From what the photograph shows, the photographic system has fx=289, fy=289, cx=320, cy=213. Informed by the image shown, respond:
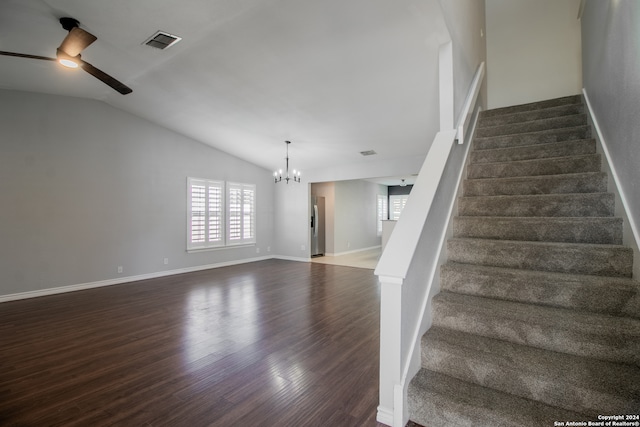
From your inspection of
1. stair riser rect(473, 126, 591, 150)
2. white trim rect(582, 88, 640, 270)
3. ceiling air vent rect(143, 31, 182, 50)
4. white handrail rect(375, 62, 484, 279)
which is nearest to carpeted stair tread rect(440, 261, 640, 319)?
white trim rect(582, 88, 640, 270)

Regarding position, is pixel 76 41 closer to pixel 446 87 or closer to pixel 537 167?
pixel 446 87

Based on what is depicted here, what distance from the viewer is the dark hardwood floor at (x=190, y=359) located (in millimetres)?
1874

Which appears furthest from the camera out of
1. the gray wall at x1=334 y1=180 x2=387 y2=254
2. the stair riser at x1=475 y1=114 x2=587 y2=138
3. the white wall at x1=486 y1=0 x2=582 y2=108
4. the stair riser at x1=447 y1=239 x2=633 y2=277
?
the gray wall at x1=334 y1=180 x2=387 y2=254

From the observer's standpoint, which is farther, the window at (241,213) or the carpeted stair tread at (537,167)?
the window at (241,213)

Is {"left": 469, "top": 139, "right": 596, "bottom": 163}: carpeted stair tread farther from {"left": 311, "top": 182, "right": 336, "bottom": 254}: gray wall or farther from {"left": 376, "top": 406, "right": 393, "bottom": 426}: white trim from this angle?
{"left": 311, "top": 182, "right": 336, "bottom": 254}: gray wall

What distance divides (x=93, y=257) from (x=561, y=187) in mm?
6761

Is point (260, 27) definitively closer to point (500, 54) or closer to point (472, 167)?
point (472, 167)

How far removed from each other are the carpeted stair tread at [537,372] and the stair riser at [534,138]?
2307 millimetres

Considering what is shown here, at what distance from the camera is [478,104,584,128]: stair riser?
10.6 ft

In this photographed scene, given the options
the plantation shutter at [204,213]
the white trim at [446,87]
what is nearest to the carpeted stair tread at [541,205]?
the white trim at [446,87]

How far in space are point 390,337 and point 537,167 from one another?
7.56 ft

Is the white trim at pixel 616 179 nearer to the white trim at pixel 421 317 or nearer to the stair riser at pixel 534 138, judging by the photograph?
the stair riser at pixel 534 138

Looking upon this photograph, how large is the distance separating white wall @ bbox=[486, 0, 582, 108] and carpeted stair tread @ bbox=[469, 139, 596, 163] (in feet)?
11.2

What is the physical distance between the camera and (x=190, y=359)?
2.58 m
